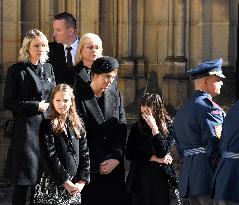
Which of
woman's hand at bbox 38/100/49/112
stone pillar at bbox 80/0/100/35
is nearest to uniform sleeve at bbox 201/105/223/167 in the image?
woman's hand at bbox 38/100/49/112

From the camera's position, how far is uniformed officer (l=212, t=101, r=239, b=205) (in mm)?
6031

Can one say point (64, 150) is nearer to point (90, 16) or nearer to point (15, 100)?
point (15, 100)

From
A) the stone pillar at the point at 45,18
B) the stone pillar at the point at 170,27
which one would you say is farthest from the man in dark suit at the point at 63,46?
the stone pillar at the point at 170,27

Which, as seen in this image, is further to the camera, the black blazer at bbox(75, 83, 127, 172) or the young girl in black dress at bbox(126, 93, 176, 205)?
the young girl in black dress at bbox(126, 93, 176, 205)

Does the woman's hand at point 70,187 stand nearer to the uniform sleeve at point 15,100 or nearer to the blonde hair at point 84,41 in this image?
the uniform sleeve at point 15,100

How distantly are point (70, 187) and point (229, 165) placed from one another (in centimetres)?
138

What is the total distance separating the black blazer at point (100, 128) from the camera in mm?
7234

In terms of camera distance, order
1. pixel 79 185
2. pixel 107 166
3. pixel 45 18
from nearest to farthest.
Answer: pixel 79 185
pixel 107 166
pixel 45 18

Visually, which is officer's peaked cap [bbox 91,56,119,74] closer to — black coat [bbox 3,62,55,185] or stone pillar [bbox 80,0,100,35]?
black coat [bbox 3,62,55,185]

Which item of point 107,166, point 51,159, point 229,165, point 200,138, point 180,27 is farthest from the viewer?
point 180,27

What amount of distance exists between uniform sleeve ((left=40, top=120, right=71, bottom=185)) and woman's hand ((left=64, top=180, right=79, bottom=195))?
0.03m

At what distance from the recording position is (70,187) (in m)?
6.79

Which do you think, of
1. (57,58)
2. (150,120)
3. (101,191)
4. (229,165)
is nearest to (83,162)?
(101,191)

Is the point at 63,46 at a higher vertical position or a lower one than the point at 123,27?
lower
